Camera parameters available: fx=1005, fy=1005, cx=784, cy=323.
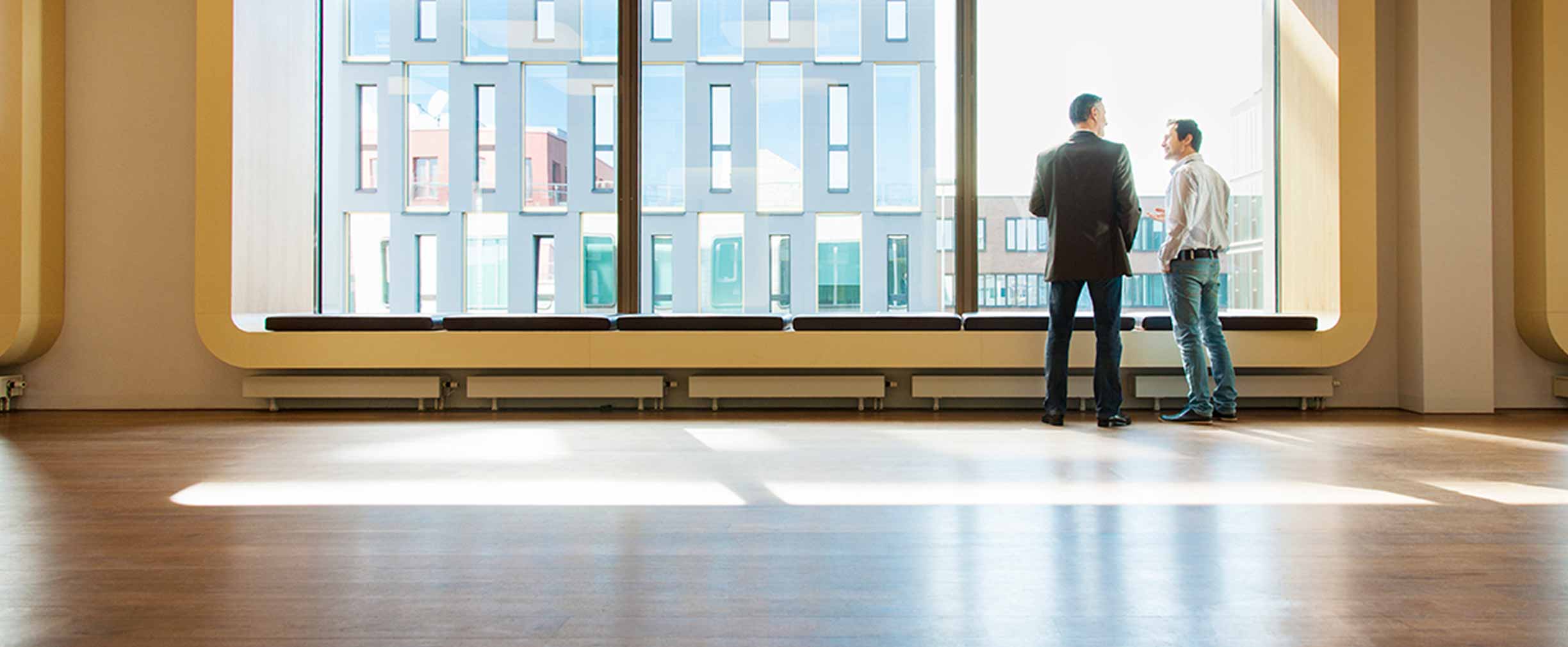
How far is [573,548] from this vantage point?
221 centimetres

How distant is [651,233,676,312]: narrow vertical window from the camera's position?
5.84m

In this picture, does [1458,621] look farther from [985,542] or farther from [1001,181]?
[1001,181]

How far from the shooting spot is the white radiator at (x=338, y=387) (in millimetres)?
5352

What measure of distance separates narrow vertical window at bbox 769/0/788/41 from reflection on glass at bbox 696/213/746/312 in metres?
1.06

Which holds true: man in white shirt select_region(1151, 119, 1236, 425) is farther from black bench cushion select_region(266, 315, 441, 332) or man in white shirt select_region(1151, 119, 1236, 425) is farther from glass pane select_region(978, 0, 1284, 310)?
black bench cushion select_region(266, 315, 441, 332)

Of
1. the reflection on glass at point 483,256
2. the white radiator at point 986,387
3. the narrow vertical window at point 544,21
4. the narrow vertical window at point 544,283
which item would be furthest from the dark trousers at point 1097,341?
the narrow vertical window at point 544,21

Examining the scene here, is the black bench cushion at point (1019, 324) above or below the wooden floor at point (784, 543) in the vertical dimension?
above

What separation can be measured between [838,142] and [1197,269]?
2.12 m

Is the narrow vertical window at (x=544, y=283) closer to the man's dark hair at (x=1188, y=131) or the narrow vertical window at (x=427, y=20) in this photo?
the narrow vertical window at (x=427, y=20)

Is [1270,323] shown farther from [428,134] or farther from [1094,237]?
[428,134]

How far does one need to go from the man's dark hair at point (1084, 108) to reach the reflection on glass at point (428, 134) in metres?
3.47

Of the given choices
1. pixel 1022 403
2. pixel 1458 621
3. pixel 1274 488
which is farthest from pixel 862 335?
pixel 1458 621

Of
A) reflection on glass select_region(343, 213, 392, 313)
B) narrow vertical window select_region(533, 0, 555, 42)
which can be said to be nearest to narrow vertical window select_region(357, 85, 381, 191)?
reflection on glass select_region(343, 213, 392, 313)

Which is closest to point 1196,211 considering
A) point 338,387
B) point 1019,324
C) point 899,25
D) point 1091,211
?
point 1091,211
